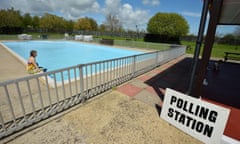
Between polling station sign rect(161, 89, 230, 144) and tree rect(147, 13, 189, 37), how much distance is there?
23718 millimetres

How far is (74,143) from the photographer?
2168mm

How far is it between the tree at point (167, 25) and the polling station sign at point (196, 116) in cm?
2372

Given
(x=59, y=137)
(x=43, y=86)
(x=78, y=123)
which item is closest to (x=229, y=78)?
(x=78, y=123)

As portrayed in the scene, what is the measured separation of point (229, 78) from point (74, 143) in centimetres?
680

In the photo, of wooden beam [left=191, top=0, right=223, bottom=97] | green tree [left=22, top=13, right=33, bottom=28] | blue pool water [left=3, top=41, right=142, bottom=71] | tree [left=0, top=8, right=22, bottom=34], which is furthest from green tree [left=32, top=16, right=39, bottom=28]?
wooden beam [left=191, top=0, right=223, bottom=97]

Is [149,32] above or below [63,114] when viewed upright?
above

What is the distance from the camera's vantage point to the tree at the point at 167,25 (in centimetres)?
2377

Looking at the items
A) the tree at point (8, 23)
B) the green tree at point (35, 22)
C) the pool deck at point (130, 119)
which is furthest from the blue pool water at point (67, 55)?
the green tree at point (35, 22)

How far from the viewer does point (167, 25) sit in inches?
946

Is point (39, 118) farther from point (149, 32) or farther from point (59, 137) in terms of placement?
point (149, 32)

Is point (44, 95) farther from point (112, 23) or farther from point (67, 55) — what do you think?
point (112, 23)

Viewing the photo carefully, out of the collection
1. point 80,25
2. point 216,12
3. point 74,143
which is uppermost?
point 80,25

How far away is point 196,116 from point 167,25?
81.6 feet

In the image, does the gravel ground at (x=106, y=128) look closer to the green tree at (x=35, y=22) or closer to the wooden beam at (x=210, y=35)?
the wooden beam at (x=210, y=35)
